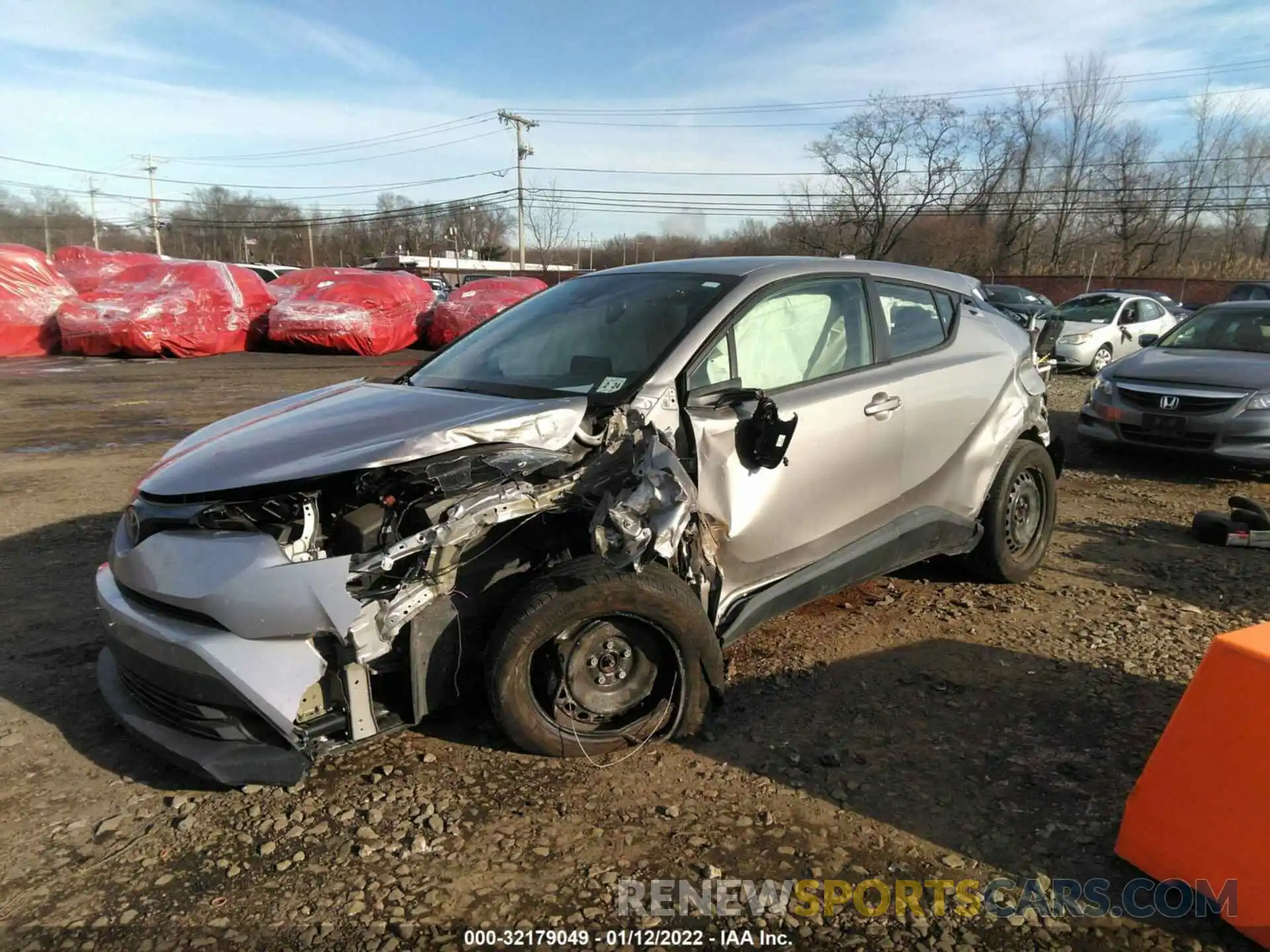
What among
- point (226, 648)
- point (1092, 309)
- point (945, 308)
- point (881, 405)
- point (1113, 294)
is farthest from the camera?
point (1113, 294)

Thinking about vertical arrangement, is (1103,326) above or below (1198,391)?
above

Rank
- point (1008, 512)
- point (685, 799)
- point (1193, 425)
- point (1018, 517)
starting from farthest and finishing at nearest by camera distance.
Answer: point (1193, 425), point (1018, 517), point (1008, 512), point (685, 799)

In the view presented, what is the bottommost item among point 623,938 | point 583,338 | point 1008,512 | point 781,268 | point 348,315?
point 623,938

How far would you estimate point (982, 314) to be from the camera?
4.71 m

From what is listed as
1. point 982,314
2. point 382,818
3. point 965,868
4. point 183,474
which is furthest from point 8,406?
point 965,868

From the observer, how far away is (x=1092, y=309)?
16219 millimetres

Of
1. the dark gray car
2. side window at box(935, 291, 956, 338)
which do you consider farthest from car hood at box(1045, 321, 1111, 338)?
side window at box(935, 291, 956, 338)

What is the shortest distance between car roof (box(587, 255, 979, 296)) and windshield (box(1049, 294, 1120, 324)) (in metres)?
12.9

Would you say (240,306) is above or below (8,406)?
above

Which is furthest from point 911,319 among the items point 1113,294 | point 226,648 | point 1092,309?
point 1113,294

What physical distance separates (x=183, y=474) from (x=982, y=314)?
4.08m

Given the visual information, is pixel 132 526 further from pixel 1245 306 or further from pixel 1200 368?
pixel 1245 306

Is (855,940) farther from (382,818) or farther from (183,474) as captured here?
(183,474)

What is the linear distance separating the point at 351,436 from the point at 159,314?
1635 centimetres
